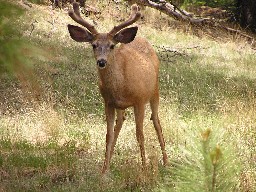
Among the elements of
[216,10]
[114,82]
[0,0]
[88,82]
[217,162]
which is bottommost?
[216,10]

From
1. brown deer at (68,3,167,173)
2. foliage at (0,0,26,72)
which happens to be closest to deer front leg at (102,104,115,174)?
brown deer at (68,3,167,173)

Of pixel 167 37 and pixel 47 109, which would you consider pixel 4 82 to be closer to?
pixel 47 109

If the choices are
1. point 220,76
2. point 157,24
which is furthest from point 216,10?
point 220,76

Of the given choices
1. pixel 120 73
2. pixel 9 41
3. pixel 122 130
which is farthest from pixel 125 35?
pixel 9 41

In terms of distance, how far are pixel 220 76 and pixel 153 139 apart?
494 cm

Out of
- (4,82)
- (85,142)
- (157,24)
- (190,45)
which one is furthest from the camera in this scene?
(157,24)

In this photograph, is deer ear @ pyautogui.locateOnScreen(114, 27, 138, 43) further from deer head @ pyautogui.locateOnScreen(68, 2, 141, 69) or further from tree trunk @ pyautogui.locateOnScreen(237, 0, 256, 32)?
tree trunk @ pyautogui.locateOnScreen(237, 0, 256, 32)

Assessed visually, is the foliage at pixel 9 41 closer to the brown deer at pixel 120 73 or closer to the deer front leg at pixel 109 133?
the brown deer at pixel 120 73

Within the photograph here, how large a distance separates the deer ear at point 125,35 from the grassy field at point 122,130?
82 cm

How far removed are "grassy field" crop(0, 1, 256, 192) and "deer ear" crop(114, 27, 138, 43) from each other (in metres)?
0.82

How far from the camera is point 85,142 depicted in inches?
287

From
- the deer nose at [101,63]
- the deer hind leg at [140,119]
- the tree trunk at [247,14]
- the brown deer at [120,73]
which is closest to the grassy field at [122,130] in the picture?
the deer hind leg at [140,119]

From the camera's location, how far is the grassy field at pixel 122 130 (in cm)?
224

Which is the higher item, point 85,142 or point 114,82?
point 114,82
